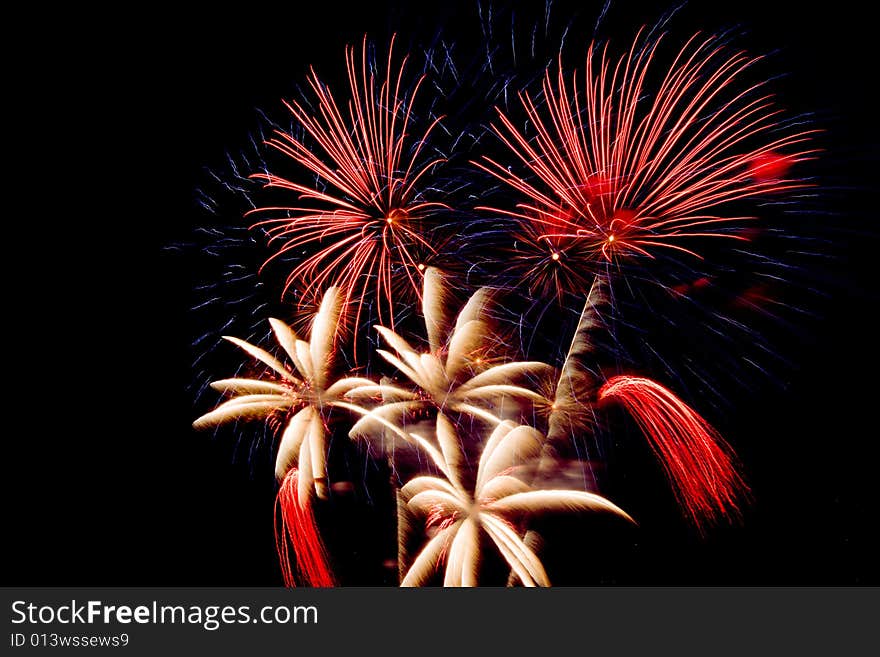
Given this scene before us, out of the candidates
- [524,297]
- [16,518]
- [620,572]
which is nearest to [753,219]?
[524,297]

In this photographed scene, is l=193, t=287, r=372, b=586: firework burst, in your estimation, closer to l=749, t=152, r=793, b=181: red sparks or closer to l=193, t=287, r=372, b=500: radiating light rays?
l=193, t=287, r=372, b=500: radiating light rays

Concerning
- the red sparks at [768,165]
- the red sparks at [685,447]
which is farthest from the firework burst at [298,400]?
the red sparks at [768,165]

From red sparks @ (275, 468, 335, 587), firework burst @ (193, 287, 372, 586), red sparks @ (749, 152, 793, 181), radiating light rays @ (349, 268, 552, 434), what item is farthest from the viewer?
red sparks @ (275, 468, 335, 587)

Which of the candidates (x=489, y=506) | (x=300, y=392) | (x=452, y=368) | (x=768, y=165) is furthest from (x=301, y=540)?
(x=768, y=165)

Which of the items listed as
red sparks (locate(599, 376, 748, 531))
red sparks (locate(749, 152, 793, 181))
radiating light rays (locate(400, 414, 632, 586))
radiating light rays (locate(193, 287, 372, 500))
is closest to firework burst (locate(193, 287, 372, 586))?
radiating light rays (locate(193, 287, 372, 500))

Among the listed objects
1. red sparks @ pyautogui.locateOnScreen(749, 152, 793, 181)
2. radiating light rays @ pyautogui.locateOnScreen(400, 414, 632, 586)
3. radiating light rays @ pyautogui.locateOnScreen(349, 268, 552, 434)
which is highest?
red sparks @ pyautogui.locateOnScreen(749, 152, 793, 181)

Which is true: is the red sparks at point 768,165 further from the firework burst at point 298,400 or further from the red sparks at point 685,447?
the firework burst at point 298,400
